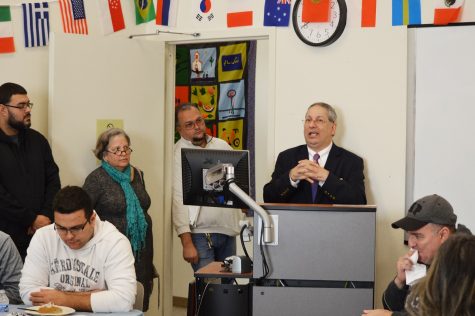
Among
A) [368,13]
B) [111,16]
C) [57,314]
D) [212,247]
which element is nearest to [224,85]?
[111,16]

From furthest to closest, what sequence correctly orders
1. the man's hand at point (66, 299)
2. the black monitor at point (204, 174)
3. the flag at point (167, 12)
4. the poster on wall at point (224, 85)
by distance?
the poster on wall at point (224, 85) → the flag at point (167, 12) → the black monitor at point (204, 174) → the man's hand at point (66, 299)

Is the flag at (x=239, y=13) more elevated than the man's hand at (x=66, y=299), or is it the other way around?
the flag at (x=239, y=13)

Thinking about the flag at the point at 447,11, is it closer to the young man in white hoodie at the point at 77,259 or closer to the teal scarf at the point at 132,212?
the teal scarf at the point at 132,212

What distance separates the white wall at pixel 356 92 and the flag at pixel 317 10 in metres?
0.15

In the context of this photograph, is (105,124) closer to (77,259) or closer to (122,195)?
(122,195)

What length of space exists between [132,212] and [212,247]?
2.23ft

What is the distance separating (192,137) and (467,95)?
1.83 meters

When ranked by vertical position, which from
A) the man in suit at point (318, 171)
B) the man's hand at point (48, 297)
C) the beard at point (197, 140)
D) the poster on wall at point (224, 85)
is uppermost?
the poster on wall at point (224, 85)

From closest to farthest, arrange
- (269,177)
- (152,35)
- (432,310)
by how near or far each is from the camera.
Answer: (432,310), (269,177), (152,35)

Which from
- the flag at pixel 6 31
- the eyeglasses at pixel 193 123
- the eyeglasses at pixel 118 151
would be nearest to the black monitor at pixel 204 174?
the eyeglasses at pixel 118 151

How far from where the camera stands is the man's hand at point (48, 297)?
3410 millimetres

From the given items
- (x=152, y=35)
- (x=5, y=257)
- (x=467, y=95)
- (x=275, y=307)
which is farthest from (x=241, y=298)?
(x=152, y=35)

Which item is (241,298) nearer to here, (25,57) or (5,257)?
(5,257)

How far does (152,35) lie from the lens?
5816 millimetres
